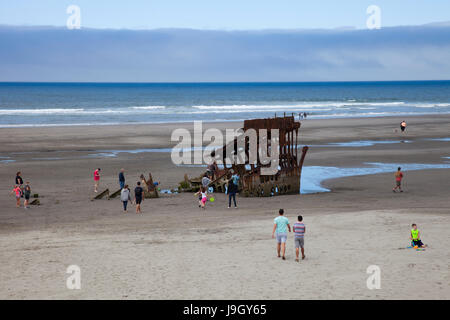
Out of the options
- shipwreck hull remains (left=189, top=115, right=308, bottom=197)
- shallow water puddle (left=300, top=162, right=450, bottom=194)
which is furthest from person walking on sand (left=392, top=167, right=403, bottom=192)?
shipwreck hull remains (left=189, top=115, right=308, bottom=197)

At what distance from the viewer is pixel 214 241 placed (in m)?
16.1

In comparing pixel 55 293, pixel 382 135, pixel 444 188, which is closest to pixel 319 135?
pixel 382 135

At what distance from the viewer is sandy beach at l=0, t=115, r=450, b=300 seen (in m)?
12.0

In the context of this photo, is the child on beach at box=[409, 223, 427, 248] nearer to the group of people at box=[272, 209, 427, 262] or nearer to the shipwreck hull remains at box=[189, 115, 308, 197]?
the group of people at box=[272, 209, 427, 262]

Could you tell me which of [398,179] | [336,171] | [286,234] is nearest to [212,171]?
[336,171]

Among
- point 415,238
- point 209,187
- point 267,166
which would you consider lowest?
point 415,238

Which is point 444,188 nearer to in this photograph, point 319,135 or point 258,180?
point 258,180

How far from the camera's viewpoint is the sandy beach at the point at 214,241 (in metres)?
12.0

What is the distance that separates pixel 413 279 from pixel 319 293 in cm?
232

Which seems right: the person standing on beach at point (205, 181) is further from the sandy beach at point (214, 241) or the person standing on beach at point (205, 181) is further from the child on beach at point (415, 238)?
the child on beach at point (415, 238)

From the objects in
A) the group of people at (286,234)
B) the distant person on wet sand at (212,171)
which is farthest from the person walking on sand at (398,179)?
the group of people at (286,234)

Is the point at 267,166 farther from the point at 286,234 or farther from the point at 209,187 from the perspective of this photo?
the point at 286,234
